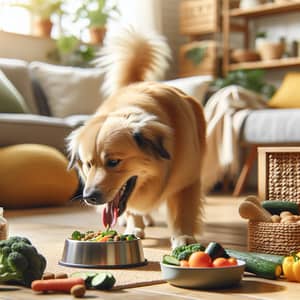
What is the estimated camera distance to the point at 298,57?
546 centimetres

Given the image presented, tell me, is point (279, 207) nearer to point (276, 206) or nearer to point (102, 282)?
point (276, 206)

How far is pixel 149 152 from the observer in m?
2.29

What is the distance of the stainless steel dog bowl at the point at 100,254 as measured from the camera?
1.90 meters

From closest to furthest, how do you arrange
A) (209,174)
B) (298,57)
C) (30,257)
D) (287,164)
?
(30,257), (287,164), (209,174), (298,57)

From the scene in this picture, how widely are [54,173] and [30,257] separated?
7.54 feet

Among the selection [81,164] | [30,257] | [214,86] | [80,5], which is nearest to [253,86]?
[214,86]

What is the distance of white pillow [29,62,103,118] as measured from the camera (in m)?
5.04

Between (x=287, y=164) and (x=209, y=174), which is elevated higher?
(x=287, y=164)

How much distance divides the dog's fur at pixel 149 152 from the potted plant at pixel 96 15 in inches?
130

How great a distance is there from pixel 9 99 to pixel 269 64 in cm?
227

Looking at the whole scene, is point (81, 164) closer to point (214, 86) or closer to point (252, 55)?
point (214, 86)

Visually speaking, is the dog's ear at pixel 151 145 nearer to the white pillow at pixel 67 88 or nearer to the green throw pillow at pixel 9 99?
the green throw pillow at pixel 9 99

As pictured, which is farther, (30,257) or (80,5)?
(80,5)

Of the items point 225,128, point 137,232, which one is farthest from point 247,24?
point 137,232
